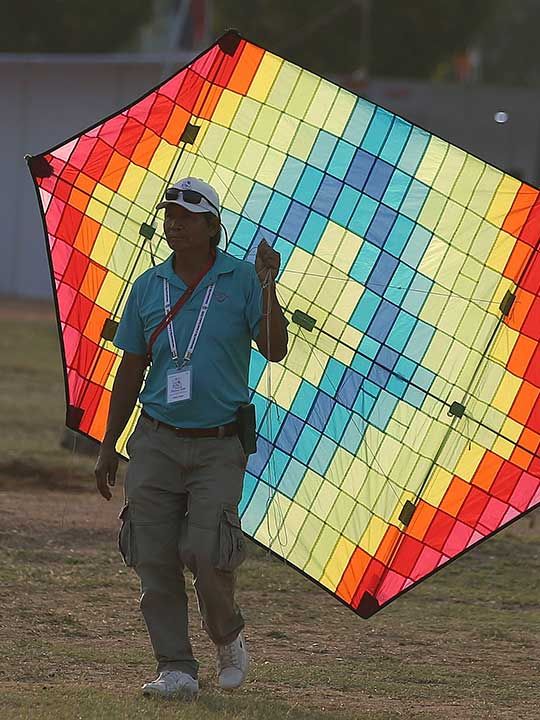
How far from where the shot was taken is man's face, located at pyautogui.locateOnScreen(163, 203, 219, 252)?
645cm

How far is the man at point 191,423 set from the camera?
639 centimetres

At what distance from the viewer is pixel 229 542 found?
6344mm

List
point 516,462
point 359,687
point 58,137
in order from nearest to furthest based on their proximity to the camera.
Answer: point 359,687 < point 516,462 < point 58,137

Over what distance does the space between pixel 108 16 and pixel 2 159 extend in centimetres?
1898

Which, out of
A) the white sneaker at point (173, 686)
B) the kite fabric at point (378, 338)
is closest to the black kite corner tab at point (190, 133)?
the kite fabric at point (378, 338)

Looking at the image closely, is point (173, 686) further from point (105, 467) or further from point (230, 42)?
point (230, 42)

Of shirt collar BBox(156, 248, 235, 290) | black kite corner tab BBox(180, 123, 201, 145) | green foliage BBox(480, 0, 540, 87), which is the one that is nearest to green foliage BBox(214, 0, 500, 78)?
green foliage BBox(480, 0, 540, 87)

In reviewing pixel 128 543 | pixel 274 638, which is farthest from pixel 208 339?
pixel 274 638

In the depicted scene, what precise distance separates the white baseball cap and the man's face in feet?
0.08

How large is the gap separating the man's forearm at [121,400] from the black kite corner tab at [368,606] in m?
1.69

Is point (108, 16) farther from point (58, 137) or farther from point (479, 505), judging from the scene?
point (479, 505)

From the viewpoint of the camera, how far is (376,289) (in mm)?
7902

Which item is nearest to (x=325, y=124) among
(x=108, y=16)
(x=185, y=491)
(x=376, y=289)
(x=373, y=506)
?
(x=376, y=289)

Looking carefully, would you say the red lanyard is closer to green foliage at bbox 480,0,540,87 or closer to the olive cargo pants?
the olive cargo pants
